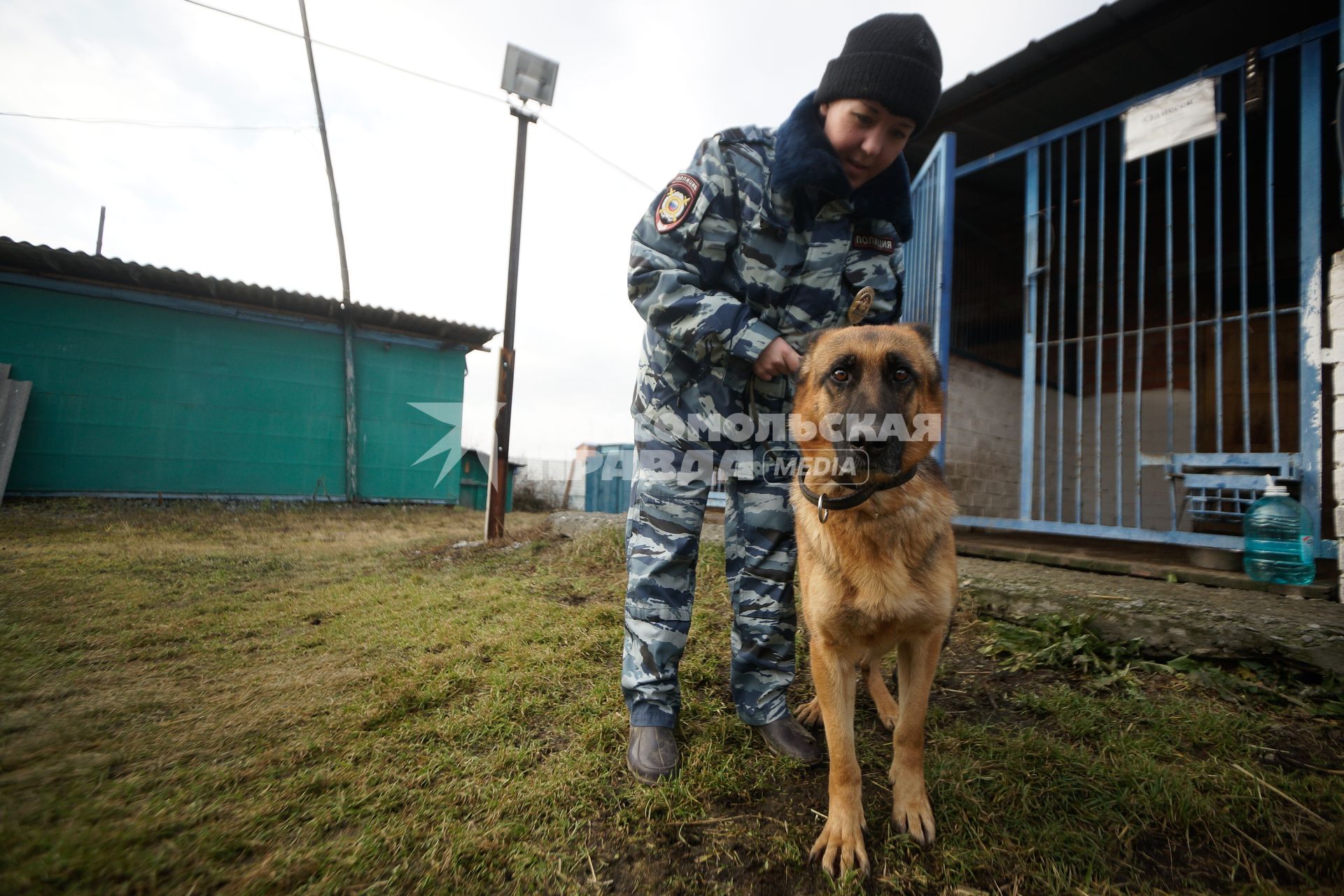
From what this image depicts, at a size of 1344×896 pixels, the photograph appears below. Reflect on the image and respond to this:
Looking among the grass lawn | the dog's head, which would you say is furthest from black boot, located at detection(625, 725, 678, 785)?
the dog's head

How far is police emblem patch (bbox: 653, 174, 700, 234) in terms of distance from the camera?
1974mm

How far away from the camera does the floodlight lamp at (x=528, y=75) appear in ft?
21.6

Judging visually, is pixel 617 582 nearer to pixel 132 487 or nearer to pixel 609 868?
pixel 609 868

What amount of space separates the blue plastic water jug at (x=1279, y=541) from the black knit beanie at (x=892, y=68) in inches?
106

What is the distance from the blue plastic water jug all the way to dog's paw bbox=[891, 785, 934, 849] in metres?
2.48

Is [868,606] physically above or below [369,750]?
above

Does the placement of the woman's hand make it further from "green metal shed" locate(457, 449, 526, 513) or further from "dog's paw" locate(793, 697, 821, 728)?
"green metal shed" locate(457, 449, 526, 513)

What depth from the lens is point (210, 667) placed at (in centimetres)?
227

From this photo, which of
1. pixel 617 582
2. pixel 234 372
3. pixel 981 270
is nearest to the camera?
pixel 617 582

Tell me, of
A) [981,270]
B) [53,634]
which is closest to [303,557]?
[53,634]

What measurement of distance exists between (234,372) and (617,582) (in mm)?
8706

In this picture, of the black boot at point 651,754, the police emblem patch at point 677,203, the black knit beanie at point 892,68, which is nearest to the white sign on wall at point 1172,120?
the black knit beanie at point 892,68

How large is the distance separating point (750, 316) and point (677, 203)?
18.6 inches

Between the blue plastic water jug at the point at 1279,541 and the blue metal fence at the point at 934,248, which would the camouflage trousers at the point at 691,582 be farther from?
the blue plastic water jug at the point at 1279,541
